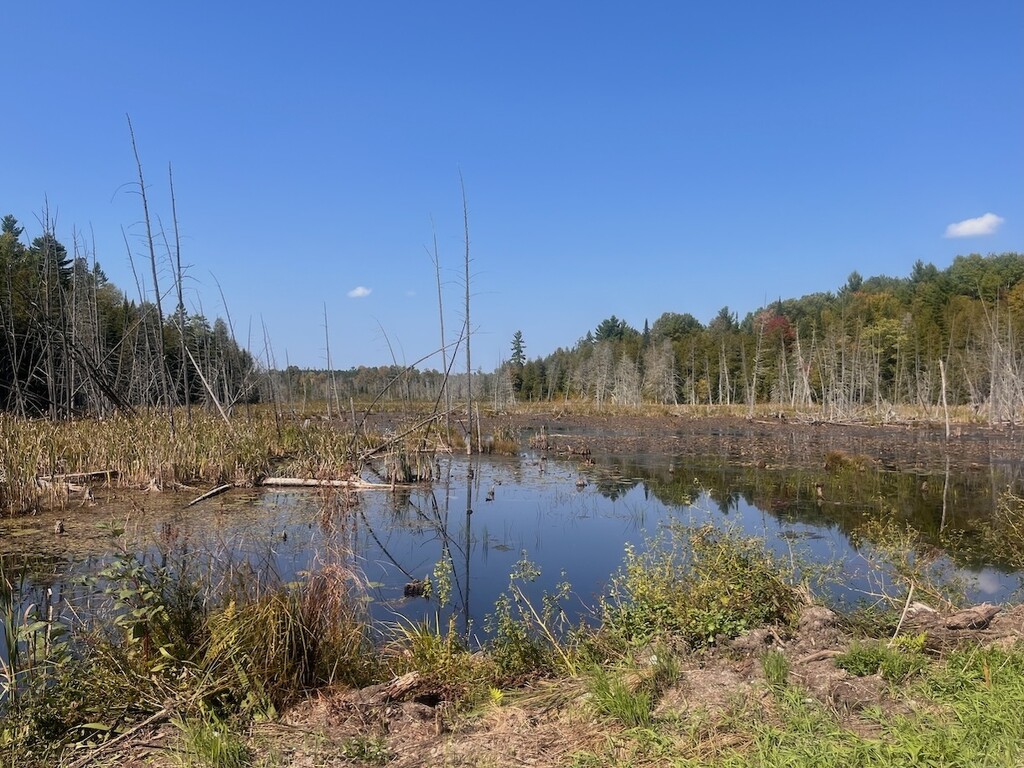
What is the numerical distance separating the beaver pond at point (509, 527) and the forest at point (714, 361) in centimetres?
645

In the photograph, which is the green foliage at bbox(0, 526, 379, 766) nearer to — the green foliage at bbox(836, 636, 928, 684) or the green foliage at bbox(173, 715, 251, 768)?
the green foliage at bbox(173, 715, 251, 768)

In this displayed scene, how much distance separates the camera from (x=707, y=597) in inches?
187

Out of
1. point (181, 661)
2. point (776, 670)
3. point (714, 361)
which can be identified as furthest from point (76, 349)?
point (714, 361)

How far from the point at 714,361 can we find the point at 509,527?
Answer: 5428 cm

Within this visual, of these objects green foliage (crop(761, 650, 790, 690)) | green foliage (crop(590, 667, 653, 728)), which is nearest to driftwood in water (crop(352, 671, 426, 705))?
green foliage (crop(590, 667, 653, 728))

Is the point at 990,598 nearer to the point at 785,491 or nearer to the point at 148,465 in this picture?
the point at 785,491

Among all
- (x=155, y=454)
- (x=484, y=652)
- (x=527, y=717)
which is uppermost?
(x=155, y=454)

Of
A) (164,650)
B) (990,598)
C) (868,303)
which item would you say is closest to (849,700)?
(164,650)

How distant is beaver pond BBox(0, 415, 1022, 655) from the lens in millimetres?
6219

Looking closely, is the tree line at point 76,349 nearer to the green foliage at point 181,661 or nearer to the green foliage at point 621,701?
the green foliage at point 181,661

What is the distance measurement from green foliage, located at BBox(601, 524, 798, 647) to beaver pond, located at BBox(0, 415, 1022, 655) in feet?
1.62

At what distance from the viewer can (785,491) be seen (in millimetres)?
14023

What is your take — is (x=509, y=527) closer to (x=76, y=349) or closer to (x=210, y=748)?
(x=210, y=748)

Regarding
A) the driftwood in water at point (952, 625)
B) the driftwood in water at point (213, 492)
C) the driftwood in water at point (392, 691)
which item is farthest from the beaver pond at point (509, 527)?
the driftwood in water at point (392, 691)
